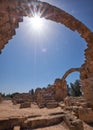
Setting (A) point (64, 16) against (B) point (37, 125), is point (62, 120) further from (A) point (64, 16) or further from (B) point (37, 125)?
(A) point (64, 16)

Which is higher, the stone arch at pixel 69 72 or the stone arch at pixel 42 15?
the stone arch at pixel 69 72

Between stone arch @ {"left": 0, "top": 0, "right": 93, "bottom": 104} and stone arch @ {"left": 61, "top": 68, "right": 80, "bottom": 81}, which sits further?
stone arch @ {"left": 61, "top": 68, "right": 80, "bottom": 81}

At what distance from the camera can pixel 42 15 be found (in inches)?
175

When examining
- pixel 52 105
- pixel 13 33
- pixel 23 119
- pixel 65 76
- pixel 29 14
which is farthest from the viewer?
pixel 65 76

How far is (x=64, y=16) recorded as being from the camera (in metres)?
4.91

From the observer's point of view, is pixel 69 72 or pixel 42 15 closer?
pixel 42 15

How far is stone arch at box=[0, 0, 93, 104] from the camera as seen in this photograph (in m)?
3.52

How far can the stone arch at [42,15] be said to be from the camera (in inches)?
139

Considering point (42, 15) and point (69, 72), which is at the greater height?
point (69, 72)

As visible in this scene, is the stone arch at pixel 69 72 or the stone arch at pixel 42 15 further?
the stone arch at pixel 69 72

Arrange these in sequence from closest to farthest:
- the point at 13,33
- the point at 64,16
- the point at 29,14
Result: the point at 13,33 < the point at 29,14 < the point at 64,16

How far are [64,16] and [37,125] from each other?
14.4ft

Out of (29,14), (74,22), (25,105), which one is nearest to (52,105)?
(25,105)

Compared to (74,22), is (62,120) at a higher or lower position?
lower
